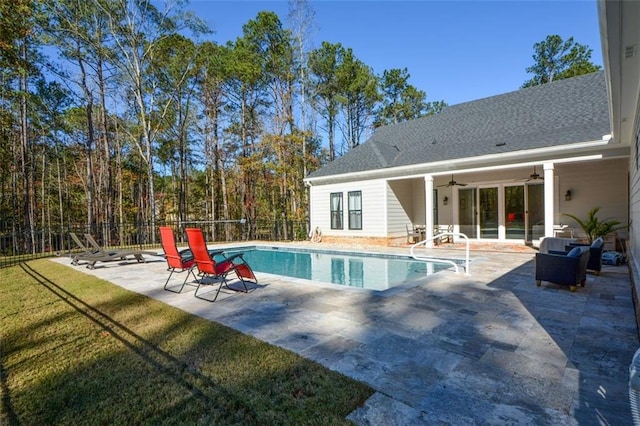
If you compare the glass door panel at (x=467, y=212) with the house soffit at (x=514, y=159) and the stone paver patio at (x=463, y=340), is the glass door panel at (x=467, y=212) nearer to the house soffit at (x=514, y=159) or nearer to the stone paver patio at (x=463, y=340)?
the house soffit at (x=514, y=159)

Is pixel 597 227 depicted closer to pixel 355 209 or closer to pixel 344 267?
pixel 344 267

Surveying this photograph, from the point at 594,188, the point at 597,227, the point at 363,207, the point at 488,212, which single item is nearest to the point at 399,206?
the point at 363,207

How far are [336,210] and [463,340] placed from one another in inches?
428

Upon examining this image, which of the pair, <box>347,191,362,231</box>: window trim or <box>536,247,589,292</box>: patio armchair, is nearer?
<box>536,247,589,292</box>: patio armchair

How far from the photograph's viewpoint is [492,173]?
1129 centimetres

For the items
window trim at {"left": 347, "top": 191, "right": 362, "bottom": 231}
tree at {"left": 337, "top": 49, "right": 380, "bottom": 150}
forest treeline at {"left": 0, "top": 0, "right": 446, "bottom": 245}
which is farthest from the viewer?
tree at {"left": 337, "top": 49, "right": 380, "bottom": 150}

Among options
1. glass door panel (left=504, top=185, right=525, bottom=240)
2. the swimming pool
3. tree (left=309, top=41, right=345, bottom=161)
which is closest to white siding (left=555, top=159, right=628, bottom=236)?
glass door panel (left=504, top=185, right=525, bottom=240)

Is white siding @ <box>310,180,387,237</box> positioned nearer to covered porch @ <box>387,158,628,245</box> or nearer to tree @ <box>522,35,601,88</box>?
covered porch @ <box>387,158,628,245</box>

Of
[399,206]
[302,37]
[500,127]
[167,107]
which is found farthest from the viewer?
[302,37]

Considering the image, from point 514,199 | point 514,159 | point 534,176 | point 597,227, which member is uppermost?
point 514,159

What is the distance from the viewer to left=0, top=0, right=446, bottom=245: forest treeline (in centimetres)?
1494

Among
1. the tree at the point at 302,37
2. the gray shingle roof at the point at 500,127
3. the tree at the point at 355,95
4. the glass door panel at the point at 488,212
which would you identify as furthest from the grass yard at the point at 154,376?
the tree at the point at 355,95

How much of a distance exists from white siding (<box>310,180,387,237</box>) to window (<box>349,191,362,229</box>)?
0.48 feet

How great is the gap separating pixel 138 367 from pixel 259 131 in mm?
19157
